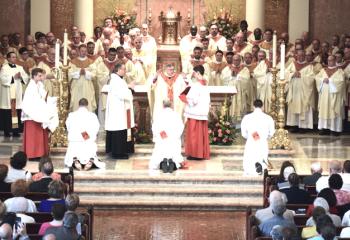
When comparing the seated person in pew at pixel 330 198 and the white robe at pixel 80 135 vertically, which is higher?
the white robe at pixel 80 135

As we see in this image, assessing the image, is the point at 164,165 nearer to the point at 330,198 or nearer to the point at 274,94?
the point at 274,94

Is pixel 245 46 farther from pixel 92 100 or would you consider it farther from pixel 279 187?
pixel 279 187

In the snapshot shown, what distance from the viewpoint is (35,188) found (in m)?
13.6

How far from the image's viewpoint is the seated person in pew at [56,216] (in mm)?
11398

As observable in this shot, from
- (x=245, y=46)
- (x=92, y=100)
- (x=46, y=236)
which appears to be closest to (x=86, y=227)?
(x=46, y=236)

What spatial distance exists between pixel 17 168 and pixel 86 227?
236 cm

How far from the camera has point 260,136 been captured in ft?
54.9

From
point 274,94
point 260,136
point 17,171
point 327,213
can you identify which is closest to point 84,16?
point 274,94

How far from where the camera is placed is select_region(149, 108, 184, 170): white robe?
16781 mm

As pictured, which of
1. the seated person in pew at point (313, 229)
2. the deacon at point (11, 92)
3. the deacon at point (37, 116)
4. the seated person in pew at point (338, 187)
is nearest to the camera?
the seated person in pew at point (313, 229)

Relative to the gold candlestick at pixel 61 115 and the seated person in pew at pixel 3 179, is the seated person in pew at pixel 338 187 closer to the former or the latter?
the seated person in pew at pixel 3 179

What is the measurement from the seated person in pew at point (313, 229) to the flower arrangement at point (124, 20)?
13.1 m

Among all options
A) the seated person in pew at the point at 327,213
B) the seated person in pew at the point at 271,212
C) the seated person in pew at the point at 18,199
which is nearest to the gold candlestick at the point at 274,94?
the seated person in pew at the point at 271,212

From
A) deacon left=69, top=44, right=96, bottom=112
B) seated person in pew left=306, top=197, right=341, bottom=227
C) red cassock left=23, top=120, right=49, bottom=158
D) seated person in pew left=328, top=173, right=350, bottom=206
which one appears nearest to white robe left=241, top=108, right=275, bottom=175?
red cassock left=23, top=120, right=49, bottom=158
